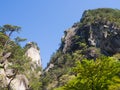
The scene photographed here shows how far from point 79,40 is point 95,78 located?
233 feet

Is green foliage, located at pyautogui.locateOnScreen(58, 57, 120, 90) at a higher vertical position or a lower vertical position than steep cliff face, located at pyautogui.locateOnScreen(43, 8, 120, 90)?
lower

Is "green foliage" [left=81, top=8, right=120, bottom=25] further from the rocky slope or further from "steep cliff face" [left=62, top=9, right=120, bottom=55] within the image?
the rocky slope

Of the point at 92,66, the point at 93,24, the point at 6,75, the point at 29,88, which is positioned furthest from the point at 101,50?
the point at 92,66

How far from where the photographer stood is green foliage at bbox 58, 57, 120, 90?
2902 centimetres

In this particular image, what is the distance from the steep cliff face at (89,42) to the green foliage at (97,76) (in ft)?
162

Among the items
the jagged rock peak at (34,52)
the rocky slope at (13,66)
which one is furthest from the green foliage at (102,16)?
the rocky slope at (13,66)

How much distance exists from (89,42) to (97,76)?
214ft

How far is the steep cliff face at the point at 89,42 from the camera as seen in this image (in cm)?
8756

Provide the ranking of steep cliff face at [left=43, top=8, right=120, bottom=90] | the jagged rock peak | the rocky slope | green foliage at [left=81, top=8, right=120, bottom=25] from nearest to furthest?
the rocky slope, steep cliff face at [left=43, top=8, right=120, bottom=90], green foliage at [left=81, top=8, right=120, bottom=25], the jagged rock peak

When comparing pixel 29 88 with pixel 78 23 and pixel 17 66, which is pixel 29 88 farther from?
pixel 78 23

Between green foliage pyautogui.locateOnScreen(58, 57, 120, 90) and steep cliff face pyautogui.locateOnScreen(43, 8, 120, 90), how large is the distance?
49339mm

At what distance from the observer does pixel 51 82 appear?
84500 mm

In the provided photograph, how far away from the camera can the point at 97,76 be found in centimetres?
2931

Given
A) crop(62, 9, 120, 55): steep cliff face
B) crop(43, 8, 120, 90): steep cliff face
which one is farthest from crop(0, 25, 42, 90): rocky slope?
crop(62, 9, 120, 55): steep cliff face
